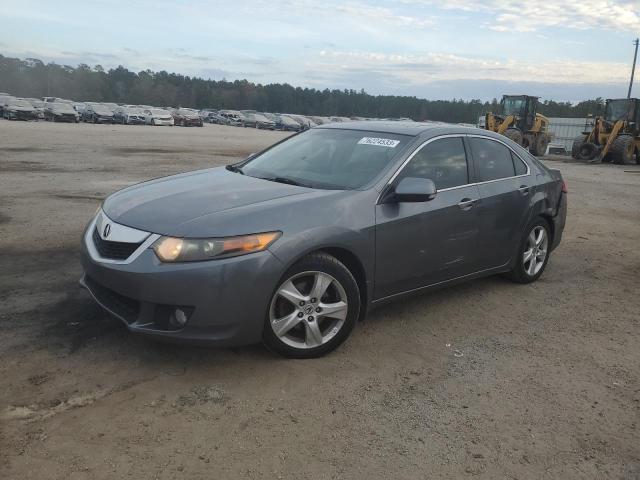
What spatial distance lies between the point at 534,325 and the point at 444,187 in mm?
1332

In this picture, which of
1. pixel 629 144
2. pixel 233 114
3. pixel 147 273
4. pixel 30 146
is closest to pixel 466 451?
pixel 147 273

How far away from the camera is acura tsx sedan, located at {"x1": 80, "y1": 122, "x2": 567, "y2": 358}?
3350 mm

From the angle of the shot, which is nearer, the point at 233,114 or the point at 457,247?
the point at 457,247

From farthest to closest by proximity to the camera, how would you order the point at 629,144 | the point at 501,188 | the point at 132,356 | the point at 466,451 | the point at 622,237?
the point at 629,144 < the point at 622,237 < the point at 501,188 < the point at 132,356 < the point at 466,451

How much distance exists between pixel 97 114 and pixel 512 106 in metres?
32.7

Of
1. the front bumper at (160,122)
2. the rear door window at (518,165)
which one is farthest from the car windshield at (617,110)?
the front bumper at (160,122)

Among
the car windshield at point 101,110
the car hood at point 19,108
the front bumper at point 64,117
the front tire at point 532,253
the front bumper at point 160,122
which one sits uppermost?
the front tire at point 532,253

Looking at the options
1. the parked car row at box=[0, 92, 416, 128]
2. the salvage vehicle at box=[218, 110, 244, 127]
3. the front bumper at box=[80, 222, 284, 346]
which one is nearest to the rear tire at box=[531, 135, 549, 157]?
the parked car row at box=[0, 92, 416, 128]

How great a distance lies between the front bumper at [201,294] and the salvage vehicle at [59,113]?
43.9 m

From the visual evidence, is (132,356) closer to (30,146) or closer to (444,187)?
(444,187)

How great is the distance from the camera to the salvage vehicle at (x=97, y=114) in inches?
1813

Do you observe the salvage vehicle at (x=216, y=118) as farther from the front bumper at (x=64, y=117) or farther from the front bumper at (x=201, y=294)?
the front bumper at (x=201, y=294)

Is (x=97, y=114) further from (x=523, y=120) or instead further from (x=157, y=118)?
(x=523, y=120)

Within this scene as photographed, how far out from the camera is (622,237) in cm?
831
